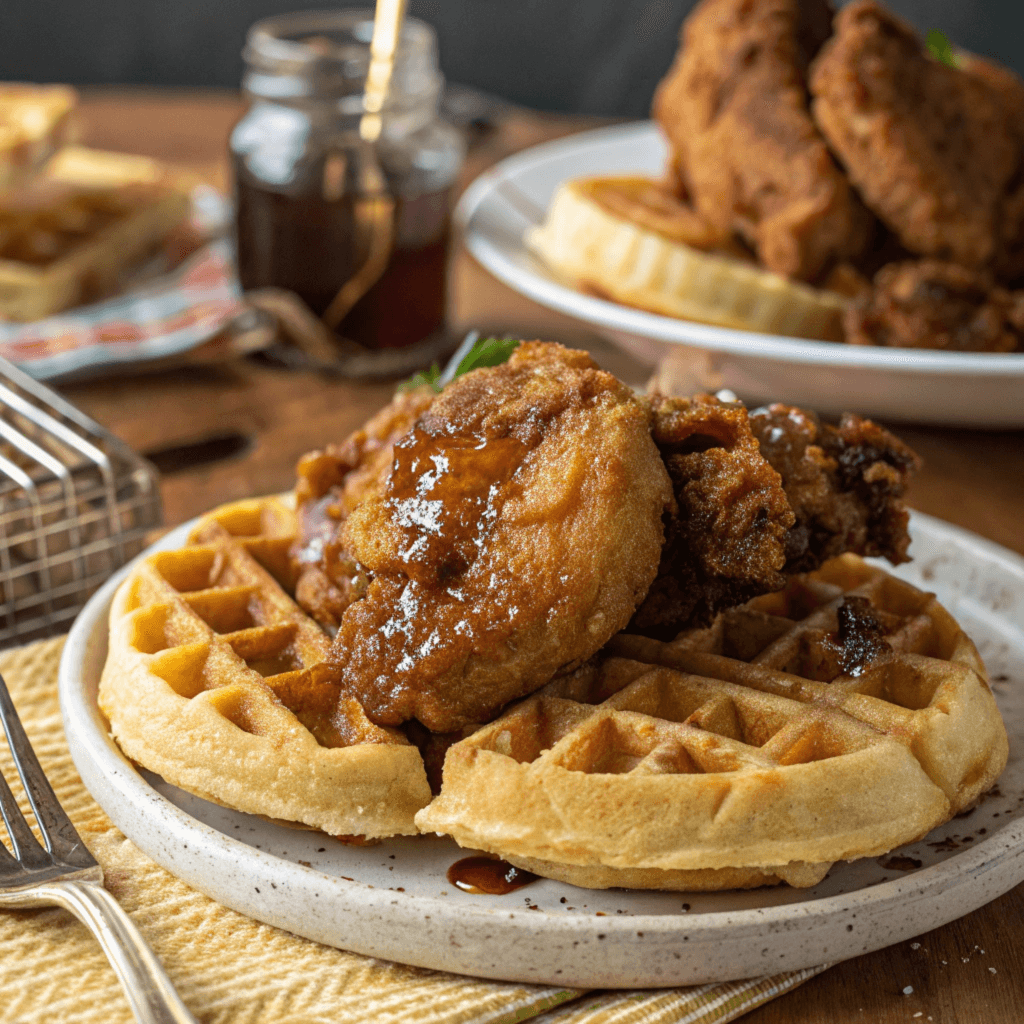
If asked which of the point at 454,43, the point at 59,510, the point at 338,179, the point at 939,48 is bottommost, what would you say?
the point at 454,43

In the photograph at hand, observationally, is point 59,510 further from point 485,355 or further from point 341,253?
point 341,253

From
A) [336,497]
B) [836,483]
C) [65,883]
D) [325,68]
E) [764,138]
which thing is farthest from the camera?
[325,68]

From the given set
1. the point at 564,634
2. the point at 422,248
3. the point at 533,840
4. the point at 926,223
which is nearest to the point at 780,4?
the point at 926,223

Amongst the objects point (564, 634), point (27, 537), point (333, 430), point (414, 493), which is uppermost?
point (414, 493)

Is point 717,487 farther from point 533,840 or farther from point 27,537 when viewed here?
point 27,537

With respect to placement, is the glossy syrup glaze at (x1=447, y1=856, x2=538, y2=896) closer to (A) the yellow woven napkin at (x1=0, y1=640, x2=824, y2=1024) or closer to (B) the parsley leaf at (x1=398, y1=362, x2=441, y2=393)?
(A) the yellow woven napkin at (x1=0, y1=640, x2=824, y2=1024)

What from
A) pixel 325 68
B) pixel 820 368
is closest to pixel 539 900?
pixel 820 368

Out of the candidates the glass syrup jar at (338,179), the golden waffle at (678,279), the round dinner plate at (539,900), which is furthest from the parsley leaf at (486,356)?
the glass syrup jar at (338,179)
